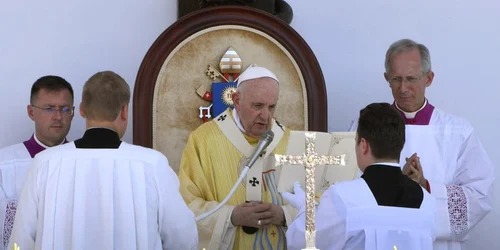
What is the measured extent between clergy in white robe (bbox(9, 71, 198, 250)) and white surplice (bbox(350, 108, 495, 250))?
211 cm

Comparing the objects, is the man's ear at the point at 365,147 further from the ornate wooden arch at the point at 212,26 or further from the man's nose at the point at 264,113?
the ornate wooden arch at the point at 212,26

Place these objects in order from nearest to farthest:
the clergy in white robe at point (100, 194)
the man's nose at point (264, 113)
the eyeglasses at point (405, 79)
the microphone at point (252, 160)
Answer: the clergy in white robe at point (100, 194)
the microphone at point (252, 160)
the man's nose at point (264, 113)
the eyeglasses at point (405, 79)

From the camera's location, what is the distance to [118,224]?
5.60 m

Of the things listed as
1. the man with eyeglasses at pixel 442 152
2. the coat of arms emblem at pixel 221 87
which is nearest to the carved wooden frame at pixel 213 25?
the coat of arms emblem at pixel 221 87

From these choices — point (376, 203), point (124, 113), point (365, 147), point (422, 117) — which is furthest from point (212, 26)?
point (376, 203)

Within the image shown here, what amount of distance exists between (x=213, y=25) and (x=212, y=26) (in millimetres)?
11

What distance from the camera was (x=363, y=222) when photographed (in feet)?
17.4

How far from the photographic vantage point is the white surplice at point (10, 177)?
7054mm

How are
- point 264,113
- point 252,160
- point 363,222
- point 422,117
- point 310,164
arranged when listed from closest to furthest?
point 310,164 < point 363,222 < point 252,160 < point 264,113 < point 422,117

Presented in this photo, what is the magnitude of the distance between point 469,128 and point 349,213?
232cm

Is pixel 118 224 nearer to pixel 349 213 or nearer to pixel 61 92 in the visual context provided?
pixel 349 213

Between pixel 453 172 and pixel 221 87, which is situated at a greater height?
pixel 221 87

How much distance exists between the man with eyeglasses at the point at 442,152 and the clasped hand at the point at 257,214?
107 cm

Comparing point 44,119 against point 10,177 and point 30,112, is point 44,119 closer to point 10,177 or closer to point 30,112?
point 30,112
